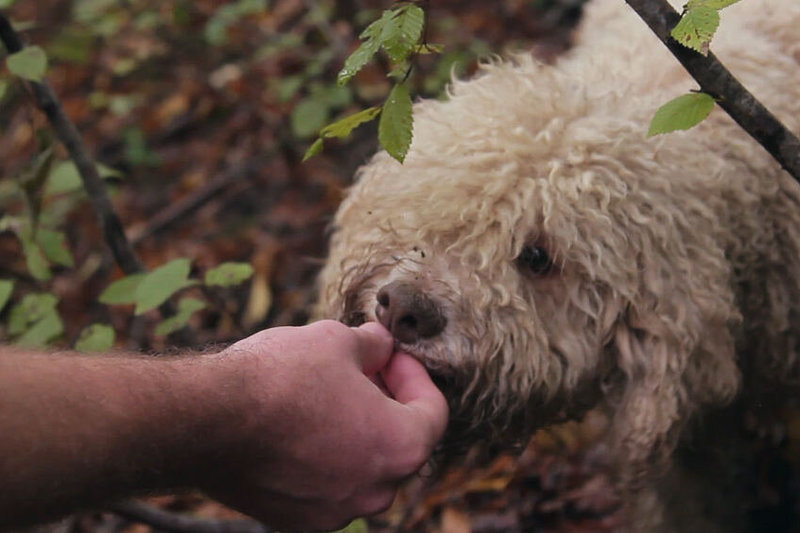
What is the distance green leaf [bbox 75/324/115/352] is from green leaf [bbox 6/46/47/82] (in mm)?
744

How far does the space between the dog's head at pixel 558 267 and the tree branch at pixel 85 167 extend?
1023mm

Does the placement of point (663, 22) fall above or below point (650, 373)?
above

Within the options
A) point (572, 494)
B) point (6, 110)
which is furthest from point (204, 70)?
point (572, 494)

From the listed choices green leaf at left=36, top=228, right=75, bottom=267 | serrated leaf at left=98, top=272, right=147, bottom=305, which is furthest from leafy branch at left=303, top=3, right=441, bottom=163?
green leaf at left=36, top=228, right=75, bottom=267

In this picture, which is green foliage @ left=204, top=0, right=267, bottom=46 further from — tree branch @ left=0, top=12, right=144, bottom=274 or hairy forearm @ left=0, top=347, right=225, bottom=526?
hairy forearm @ left=0, top=347, right=225, bottom=526

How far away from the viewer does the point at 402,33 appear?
2.12 meters

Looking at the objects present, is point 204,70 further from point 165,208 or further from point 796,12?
point 796,12

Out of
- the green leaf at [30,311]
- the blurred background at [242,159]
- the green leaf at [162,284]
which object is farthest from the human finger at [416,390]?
the blurred background at [242,159]

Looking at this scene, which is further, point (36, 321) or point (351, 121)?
point (36, 321)

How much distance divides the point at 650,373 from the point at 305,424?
1187 millimetres

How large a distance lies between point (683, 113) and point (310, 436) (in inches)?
40.0

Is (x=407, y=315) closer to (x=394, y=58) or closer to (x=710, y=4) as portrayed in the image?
(x=394, y=58)

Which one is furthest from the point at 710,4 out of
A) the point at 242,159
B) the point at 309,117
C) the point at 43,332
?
the point at 242,159

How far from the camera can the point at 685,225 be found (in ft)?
8.89
